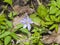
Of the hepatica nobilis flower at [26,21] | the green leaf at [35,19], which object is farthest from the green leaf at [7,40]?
the green leaf at [35,19]

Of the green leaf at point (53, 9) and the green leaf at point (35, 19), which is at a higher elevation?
the green leaf at point (53, 9)

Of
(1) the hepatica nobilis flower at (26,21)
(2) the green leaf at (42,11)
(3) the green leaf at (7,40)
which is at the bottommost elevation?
(3) the green leaf at (7,40)

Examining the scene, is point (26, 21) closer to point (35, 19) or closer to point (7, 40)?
point (35, 19)

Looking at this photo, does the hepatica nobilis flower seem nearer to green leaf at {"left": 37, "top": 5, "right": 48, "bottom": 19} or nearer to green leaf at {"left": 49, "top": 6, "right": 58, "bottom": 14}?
green leaf at {"left": 37, "top": 5, "right": 48, "bottom": 19}

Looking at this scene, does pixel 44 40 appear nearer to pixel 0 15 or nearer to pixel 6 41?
pixel 6 41

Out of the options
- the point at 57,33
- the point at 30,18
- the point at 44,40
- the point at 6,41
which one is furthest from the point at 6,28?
the point at 57,33

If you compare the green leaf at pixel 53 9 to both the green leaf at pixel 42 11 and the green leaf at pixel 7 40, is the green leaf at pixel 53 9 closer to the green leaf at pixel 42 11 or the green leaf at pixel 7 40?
the green leaf at pixel 42 11

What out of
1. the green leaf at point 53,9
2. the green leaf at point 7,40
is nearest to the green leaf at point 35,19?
the green leaf at point 53,9

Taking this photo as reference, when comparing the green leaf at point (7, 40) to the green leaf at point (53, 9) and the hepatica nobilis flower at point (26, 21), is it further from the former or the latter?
the green leaf at point (53, 9)

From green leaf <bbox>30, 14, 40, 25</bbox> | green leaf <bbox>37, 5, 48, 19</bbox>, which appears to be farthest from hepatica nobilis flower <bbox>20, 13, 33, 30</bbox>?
green leaf <bbox>37, 5, 48, 19</bbox>

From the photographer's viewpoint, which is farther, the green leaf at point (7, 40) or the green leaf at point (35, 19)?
the green leaf at point (35, 19)

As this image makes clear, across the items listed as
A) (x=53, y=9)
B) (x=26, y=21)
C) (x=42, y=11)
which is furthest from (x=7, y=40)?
(x=53, y=9)
